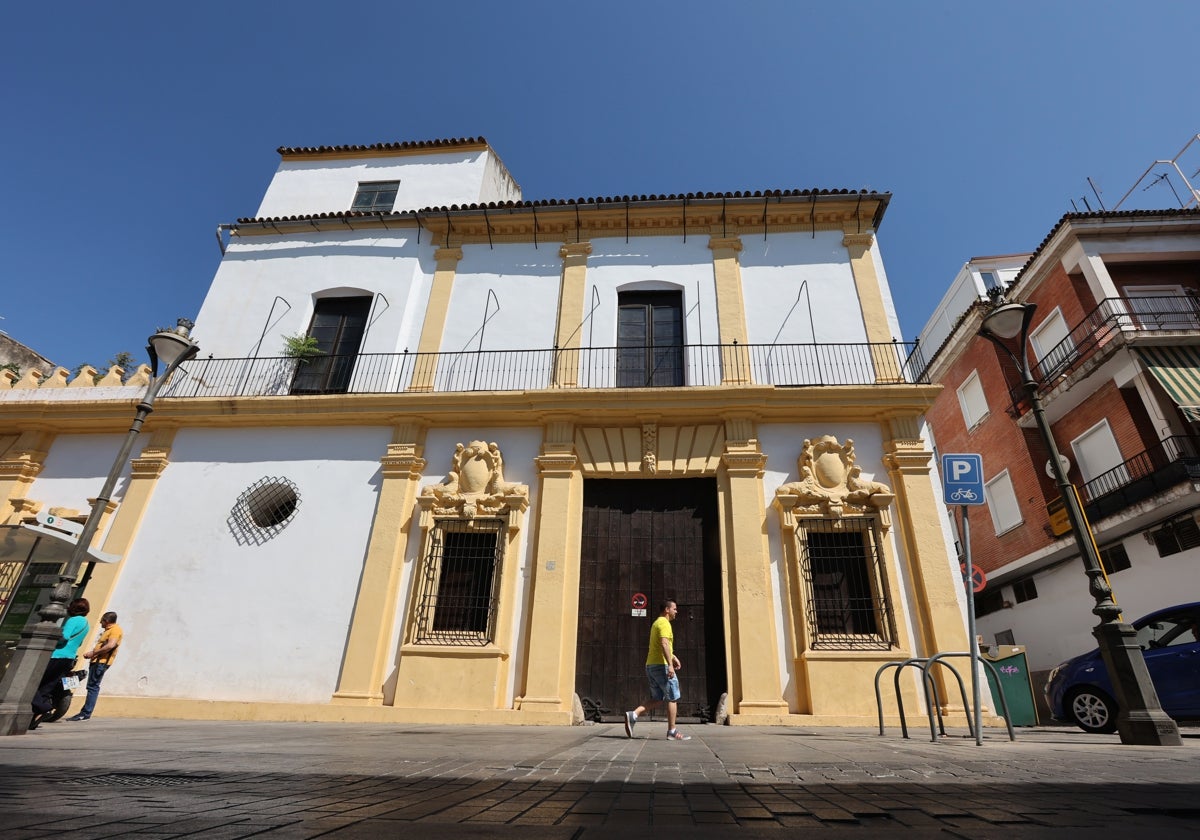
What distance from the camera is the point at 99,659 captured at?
25.7 feet

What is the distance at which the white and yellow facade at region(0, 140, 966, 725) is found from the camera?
324 inches

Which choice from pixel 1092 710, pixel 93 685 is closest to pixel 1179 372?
pixel 1092 710

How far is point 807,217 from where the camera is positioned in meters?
11.8

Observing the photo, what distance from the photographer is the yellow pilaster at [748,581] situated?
784cm

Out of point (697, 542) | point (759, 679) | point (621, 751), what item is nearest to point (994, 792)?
point (621, 751)

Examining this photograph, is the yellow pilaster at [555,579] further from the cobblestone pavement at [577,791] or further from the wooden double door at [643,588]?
the cobblestone pavement at [577,791]

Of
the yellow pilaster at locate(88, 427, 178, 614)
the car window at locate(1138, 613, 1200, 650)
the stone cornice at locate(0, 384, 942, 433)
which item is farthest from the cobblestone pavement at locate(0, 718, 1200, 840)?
the yellow pilaster at locate(88, 427, 178, 614)

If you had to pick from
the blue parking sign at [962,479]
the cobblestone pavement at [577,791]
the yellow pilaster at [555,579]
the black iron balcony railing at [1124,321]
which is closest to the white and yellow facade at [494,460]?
the yellow pilaster at [555,579]

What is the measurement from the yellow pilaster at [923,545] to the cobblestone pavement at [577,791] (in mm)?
3688

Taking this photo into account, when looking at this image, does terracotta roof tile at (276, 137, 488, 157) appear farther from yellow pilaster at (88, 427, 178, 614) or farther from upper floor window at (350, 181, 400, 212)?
yellow pilaster at (88, 427, 178, 614)

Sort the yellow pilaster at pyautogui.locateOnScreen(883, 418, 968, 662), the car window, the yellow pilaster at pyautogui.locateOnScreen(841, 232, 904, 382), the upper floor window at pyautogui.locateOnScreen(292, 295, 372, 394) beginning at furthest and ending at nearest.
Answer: the upper floor window at pyautogui.locateOnScreen(292, 295, 372, 394), the yellow pilaster at pyautogui.locateOnScreen(841, 232, 904, 382), the yellow pilaster at pyautogui.locateOnScreen(883, 418, 968, 662), the car window

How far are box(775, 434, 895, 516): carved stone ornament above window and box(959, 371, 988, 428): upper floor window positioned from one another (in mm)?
12635

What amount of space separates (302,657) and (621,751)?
6424 millimetres

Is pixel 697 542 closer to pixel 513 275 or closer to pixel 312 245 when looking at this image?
pixel 513 275
